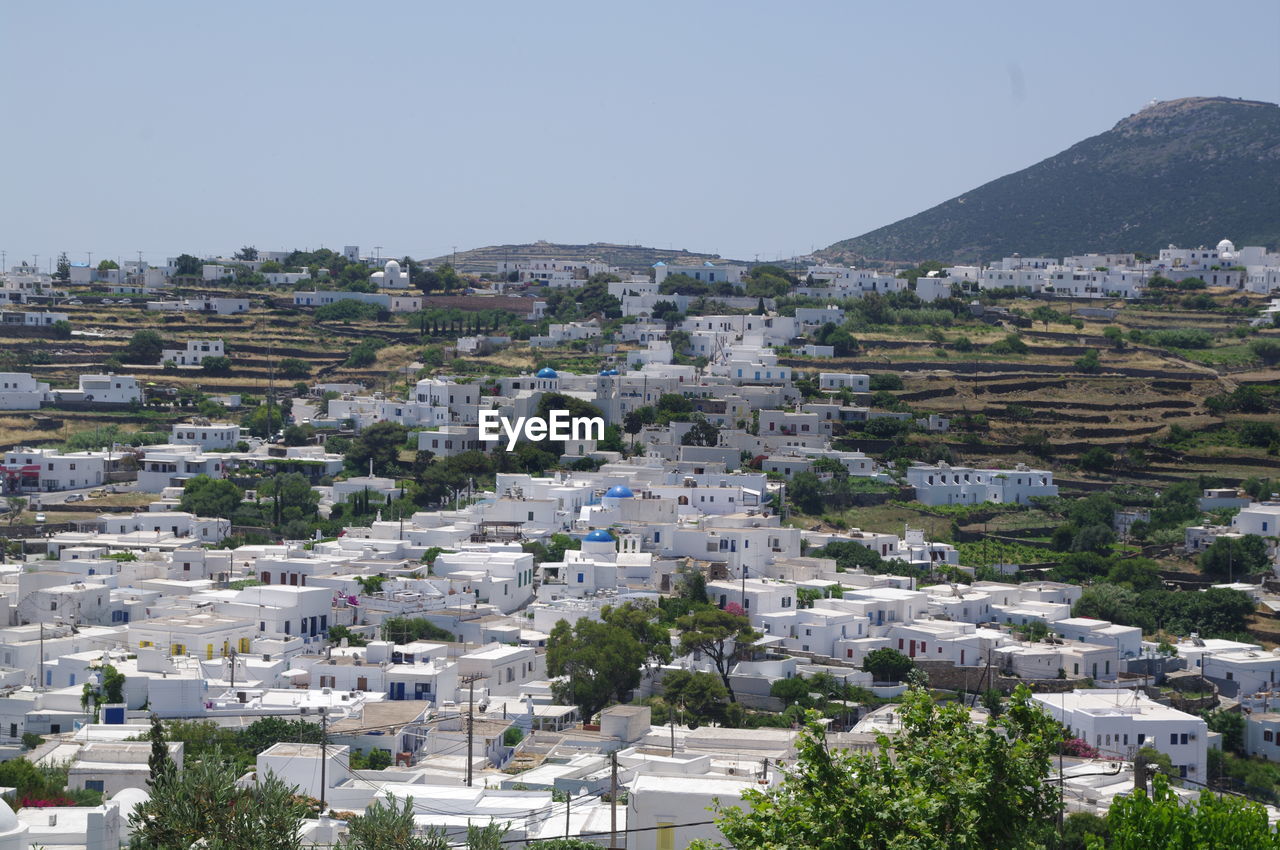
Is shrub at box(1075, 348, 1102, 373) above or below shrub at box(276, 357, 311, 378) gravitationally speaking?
above

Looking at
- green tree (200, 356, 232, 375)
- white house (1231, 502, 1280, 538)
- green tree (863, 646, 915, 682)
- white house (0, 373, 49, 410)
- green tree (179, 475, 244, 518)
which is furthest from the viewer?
green tree (200, 356, 232, 375)

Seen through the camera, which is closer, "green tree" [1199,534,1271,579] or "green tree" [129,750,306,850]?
"green tree" [129,750,306,850]

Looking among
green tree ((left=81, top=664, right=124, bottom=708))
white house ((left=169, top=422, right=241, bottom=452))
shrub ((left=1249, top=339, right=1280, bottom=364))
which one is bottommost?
green tree ((left=81, top=664, right=124, bottom=708))

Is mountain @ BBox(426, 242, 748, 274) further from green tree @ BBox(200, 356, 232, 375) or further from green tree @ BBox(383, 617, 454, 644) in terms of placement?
green tree @ BBox(383, 617, 454, 644)

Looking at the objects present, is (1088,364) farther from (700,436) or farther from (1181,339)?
(700,436)

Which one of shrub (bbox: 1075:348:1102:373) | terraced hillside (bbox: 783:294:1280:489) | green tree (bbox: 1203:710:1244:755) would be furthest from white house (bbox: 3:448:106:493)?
shrub (bbox: 1075:348:1102:373)

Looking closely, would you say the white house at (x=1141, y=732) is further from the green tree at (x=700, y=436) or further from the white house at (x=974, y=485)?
the green tree at (x=700, y=436)

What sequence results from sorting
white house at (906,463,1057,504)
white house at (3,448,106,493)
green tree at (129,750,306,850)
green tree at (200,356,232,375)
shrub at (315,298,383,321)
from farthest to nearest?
shrub at (315,298,383,321) < green tree at (200,356,232,375) < white house at (3,448,106,493) < white house at (906,463,1057,504) < green tree at (129,750,306,850)

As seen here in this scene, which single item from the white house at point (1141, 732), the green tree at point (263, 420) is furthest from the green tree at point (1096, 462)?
the green tree at point (263, 420)
